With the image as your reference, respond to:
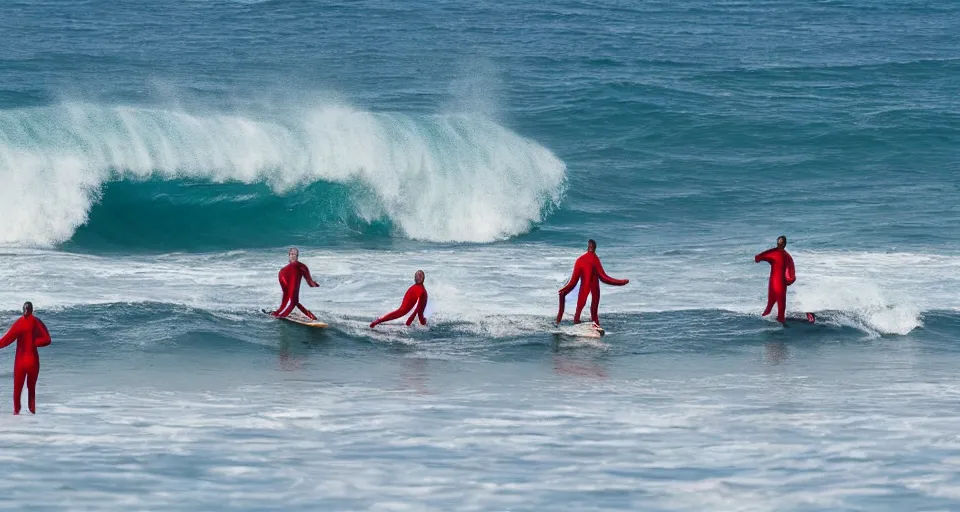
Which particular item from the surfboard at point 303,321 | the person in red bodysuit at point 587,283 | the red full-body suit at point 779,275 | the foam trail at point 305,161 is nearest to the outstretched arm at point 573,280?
the person in red bodysuit at point 587,283

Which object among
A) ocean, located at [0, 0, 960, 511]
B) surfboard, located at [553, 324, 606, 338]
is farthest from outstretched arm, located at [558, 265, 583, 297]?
ocean, located at [0, 0, 960, 511]

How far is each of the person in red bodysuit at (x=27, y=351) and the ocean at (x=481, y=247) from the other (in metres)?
0.17

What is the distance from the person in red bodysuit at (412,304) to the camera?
14.4m

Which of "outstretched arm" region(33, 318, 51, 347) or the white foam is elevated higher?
the white foam

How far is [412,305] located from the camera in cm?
1445

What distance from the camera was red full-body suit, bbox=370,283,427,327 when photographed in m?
14.4

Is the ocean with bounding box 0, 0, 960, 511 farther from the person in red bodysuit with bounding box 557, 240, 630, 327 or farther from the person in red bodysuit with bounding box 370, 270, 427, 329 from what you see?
the person in red bodysuit with bounding box 557, 240, 630, 327

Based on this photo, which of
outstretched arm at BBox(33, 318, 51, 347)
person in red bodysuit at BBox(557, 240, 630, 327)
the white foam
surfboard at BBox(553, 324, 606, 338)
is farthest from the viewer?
the white foam

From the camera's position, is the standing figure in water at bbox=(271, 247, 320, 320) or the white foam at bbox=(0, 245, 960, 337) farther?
the white foam at bbox=(0, 245, 960, 337)

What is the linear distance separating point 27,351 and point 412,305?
180 inches

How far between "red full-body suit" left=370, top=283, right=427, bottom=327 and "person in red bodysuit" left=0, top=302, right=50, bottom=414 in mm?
4202

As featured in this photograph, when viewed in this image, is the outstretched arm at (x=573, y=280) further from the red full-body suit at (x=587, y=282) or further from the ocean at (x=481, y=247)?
the ocean at (x=481, y=247)

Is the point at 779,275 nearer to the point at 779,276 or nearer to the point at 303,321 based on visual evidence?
the point at 779,276

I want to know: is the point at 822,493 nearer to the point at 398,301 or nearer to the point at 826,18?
the point at 398,301
